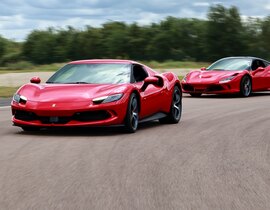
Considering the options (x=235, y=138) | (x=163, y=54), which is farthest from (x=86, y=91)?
(x=163, y=54)

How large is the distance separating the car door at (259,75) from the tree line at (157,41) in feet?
206

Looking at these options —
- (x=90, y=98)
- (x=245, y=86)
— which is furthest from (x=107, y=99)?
(x=245, y=86)

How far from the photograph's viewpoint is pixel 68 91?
10414 mm

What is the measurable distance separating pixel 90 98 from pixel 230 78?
1101cm

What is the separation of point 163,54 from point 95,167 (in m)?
86.2

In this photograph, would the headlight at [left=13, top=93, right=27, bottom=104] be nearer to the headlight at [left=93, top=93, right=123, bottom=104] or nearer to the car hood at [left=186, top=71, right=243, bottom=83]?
the headlight at [left=93, top=93, right=123, bottom=104]

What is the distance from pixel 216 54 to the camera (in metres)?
86.6

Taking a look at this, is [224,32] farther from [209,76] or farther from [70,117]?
[70,117]

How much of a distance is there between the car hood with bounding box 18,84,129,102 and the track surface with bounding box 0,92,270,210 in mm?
515

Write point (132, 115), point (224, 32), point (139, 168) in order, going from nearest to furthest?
1. point (139, 168)
2. point (132, 115)
3. point (224, 32)

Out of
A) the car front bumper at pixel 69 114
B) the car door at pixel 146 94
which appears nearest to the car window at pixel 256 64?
the car door at pixel 146 94

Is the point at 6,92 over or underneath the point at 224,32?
over

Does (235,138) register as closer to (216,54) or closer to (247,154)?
(247,154)

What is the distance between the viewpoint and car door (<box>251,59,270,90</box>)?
21.7m
